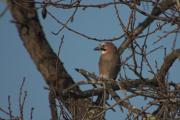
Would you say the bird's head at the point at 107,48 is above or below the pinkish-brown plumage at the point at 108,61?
above

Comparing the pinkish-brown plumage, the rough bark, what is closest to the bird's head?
the pinkish-brown plumage

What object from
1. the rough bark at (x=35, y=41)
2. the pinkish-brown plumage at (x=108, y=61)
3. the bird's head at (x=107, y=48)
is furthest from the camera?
the rough bark at (x=35, y=41)

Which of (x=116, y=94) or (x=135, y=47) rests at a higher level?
(x=135, y=47)

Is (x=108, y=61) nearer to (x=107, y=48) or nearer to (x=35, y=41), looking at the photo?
(x=107, y=48)

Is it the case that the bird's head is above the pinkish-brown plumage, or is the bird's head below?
above

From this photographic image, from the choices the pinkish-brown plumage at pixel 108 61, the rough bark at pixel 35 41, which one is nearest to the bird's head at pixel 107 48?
the pinkish-brown plumage at pixel 108 61

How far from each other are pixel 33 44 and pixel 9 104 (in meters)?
3.51

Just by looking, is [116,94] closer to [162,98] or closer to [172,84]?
[172,84]

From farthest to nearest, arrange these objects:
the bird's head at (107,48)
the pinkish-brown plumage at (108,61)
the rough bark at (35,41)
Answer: the rough bark at (35,41), the bird's head at (107,48), the pinkish-brown plumage at (108,61)

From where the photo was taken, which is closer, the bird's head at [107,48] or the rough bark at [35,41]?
the bird's head at [107,48]

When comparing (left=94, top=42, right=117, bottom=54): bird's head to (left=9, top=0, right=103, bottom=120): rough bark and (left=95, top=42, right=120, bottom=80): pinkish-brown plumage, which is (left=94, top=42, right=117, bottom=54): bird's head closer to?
(left=95, top=42, right=120, bottom=80): pinkish-brown plumage

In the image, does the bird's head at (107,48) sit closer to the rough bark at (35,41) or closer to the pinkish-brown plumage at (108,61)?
the pinkish-brown plumage at (108,61)

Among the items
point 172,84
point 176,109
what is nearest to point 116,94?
point 172,84

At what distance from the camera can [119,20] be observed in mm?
4629
